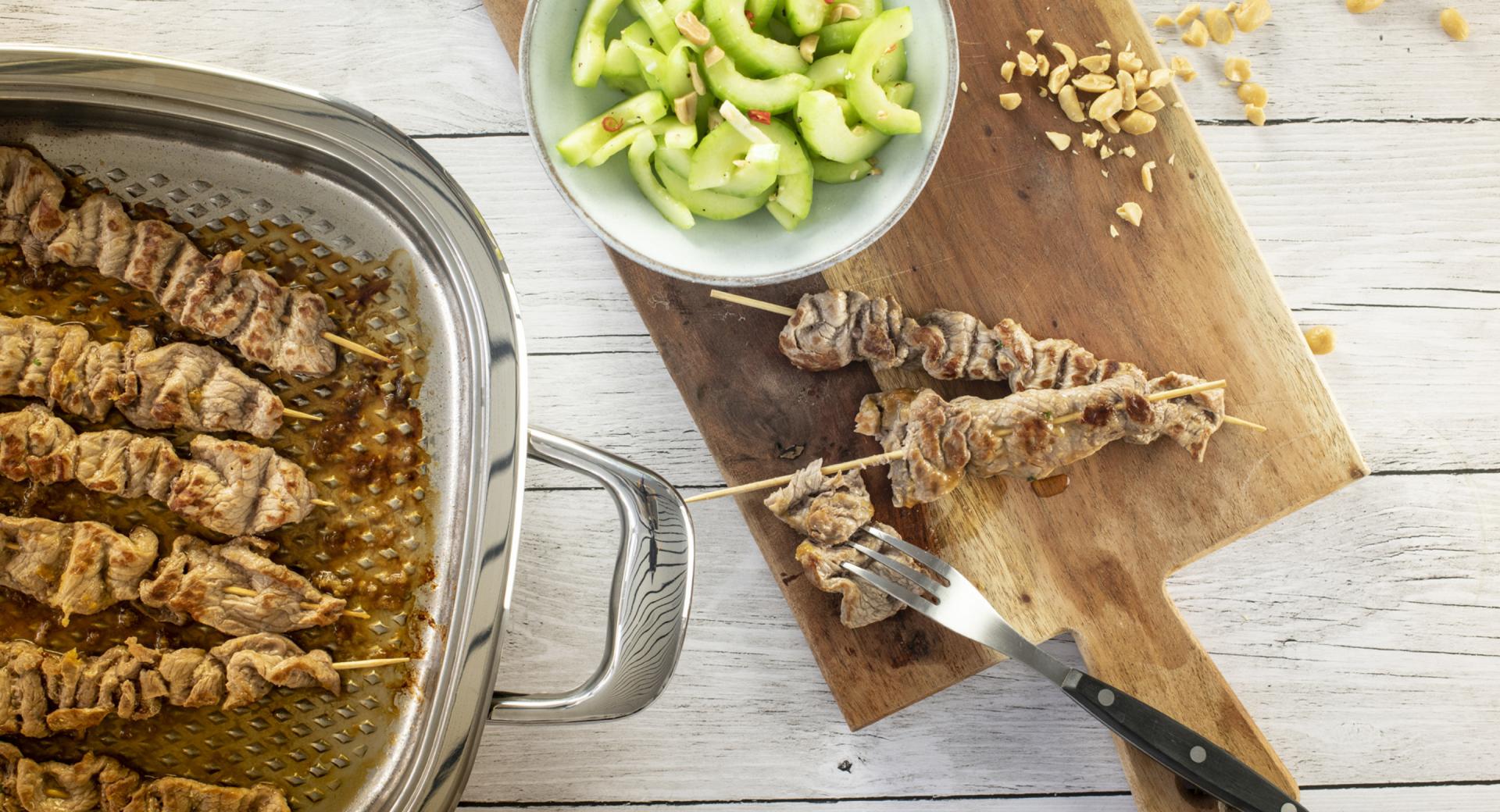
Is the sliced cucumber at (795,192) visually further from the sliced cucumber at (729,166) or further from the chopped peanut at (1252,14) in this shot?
the chopped peanut at (1252,14)

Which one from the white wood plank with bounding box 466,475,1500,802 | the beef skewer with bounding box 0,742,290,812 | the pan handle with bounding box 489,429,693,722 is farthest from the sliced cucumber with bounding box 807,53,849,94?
the beef skewer with bounding box 0,742,290,812

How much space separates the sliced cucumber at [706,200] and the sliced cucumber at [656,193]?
15mm

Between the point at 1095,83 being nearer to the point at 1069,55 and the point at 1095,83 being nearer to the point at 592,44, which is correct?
the point at 1069,55

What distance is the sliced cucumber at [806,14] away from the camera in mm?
2107

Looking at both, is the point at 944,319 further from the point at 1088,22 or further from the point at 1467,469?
the point at 1467,469

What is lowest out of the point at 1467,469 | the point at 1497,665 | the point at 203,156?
the point at 1497,665

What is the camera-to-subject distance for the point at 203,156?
2.24 metres

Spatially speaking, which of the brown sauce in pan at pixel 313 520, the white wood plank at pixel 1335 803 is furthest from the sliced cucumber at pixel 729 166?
the white wood plank at pixel 1335 803

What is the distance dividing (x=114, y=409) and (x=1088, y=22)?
2.83 metres

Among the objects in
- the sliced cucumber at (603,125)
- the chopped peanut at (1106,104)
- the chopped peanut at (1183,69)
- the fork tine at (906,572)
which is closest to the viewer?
the sliced cucumber at (603,125)

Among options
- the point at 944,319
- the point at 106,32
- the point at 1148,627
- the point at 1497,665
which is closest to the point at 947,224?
the point at 944,319

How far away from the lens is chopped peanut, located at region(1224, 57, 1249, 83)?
2719mm

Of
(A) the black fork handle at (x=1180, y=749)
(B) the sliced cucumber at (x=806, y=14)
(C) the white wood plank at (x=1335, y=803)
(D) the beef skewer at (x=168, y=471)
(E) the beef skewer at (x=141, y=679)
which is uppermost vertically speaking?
(B) the sliced cucumber at (x=806, y=14)

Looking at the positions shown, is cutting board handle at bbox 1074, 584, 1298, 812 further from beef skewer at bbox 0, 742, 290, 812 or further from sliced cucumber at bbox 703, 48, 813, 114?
beef skewer at bbox 0, 742, 290, 812
